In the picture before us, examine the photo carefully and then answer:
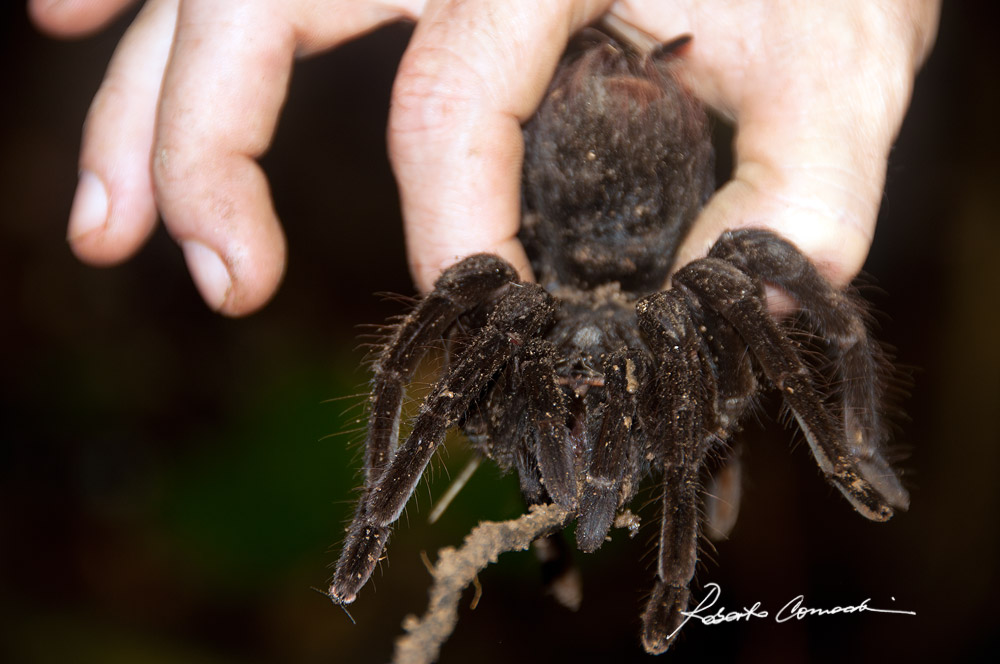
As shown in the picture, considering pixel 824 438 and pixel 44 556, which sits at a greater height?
pixel 824 438

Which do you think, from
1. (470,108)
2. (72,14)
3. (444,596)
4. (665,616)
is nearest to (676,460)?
(665,616)

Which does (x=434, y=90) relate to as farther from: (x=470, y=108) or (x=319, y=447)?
(x=319, y=447)

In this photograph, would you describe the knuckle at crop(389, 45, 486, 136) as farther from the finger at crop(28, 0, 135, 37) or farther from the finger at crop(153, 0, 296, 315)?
the finger at crop(28, 0, 135, 37)

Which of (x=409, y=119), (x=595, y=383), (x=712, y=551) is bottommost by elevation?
(x=712, y=551)

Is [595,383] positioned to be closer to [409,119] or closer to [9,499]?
[409,119]

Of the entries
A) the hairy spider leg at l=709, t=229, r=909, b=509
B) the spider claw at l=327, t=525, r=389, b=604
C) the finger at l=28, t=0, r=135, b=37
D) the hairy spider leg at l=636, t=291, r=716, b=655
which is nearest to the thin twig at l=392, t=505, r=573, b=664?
the spider claw at l=327, t=525, r=389, b=604

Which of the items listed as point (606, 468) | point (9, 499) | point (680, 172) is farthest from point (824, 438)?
point (9, 499)

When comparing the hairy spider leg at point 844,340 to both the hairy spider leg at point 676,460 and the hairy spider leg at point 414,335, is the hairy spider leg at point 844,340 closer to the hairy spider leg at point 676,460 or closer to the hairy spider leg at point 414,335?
the hairy spider leg at point 676,460
